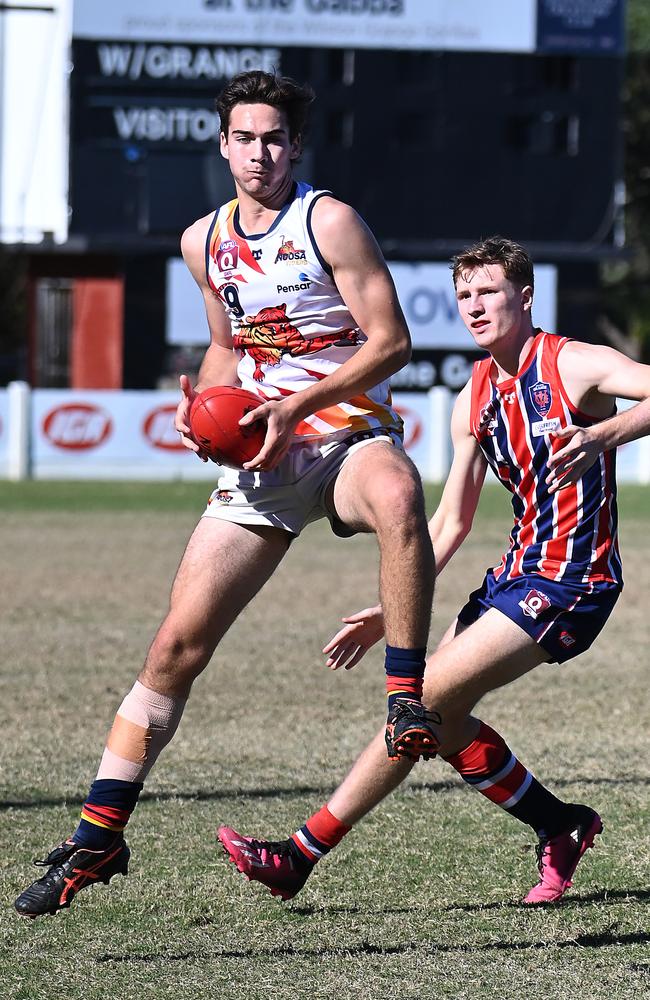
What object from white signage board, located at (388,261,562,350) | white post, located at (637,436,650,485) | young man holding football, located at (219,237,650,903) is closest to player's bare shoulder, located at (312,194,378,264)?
young man holding football, located at (219,237,650,903)

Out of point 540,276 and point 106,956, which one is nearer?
point 106,956

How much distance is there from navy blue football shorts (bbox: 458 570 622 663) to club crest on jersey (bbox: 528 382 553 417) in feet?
1.66

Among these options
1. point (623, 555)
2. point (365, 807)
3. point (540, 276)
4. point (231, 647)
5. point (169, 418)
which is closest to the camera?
point (365, 807)

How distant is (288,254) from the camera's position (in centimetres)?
459

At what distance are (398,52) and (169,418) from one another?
6897 mm

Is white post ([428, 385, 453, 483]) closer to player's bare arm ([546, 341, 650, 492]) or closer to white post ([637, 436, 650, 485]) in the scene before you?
white post ([637, 436, 650, 485])

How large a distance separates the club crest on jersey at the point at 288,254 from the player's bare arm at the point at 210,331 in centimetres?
31

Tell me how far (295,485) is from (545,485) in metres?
0.77

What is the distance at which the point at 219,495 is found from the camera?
4703 millimetres

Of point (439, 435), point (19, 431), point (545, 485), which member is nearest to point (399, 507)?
point (545, 485)

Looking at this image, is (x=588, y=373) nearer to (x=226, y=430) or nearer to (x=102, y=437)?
(x=226, y=430)

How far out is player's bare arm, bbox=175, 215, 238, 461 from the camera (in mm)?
4809

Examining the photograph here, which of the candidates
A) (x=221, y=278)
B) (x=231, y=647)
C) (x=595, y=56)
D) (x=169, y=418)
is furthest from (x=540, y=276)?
(x=221, y=278)

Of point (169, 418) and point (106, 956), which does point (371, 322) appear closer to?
point (106, 956)
